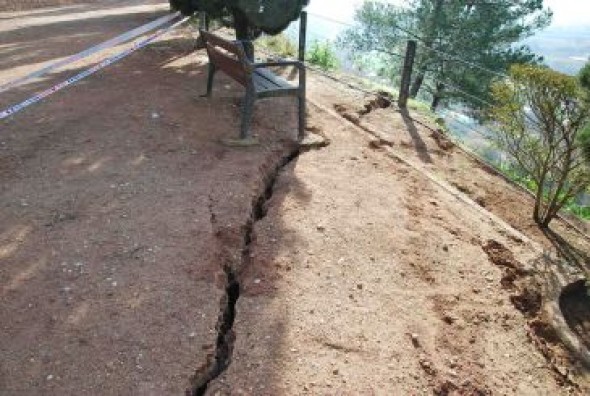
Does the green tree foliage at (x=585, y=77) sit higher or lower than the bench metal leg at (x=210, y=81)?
higher

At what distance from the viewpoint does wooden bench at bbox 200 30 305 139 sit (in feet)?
16.6

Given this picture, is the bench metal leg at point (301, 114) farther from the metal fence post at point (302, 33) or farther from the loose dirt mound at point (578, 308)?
the metal fence post at point (302, 33)

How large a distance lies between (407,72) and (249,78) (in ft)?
10.2

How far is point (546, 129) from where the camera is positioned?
15.7 feet

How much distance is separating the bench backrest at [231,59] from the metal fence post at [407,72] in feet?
9.09

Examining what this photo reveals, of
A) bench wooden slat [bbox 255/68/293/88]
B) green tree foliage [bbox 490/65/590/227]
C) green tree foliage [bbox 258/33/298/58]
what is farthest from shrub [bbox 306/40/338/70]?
green tree foliage [bbox 490/65/590/227]

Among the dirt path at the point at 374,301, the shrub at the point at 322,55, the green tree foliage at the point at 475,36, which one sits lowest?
the green tree foliage at the point at 475,36

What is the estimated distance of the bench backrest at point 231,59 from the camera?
16.3 ft

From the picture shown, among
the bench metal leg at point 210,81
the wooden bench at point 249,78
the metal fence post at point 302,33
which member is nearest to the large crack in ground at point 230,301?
the wooden bench at point 249,78

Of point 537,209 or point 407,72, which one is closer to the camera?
point 537,209

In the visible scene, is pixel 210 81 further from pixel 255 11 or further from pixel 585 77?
pixel 585 77

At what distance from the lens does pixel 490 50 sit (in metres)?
19.4

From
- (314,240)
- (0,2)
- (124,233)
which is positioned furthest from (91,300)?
(0,2)

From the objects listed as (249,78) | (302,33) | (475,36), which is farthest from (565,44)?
(249,78)
